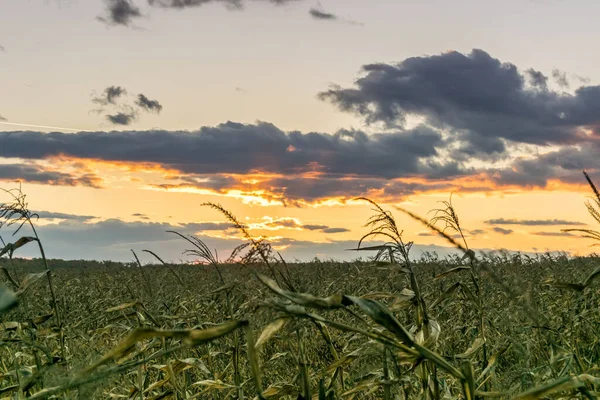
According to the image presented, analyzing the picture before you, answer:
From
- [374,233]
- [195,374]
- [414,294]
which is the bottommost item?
[195,374]

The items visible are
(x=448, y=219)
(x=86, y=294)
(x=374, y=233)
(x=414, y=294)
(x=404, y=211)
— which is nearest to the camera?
(x=404, y=211)

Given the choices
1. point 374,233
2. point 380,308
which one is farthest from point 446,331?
point 380,308

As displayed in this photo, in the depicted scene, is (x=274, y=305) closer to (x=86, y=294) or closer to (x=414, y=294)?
(x=414, y=294)

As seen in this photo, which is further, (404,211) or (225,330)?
(404,211)

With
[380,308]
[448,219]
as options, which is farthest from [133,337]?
[448,219]

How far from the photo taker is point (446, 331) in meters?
8.07

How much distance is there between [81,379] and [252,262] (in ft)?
9.79

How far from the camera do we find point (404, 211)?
2.51m

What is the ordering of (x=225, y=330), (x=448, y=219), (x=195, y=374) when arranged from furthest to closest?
(x=195, y=374)
(x=448, y=219)
(x=225, y=330)

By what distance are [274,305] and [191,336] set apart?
19 cm

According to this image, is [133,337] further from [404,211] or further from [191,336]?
[404,211]

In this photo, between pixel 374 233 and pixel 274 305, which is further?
pixel 374 233

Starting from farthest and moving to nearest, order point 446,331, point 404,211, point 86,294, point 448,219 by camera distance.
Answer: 1. point 86,294
2. point 446,331
3. point 448,219
4. point 404,211

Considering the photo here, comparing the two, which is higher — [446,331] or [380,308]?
[380,308]
